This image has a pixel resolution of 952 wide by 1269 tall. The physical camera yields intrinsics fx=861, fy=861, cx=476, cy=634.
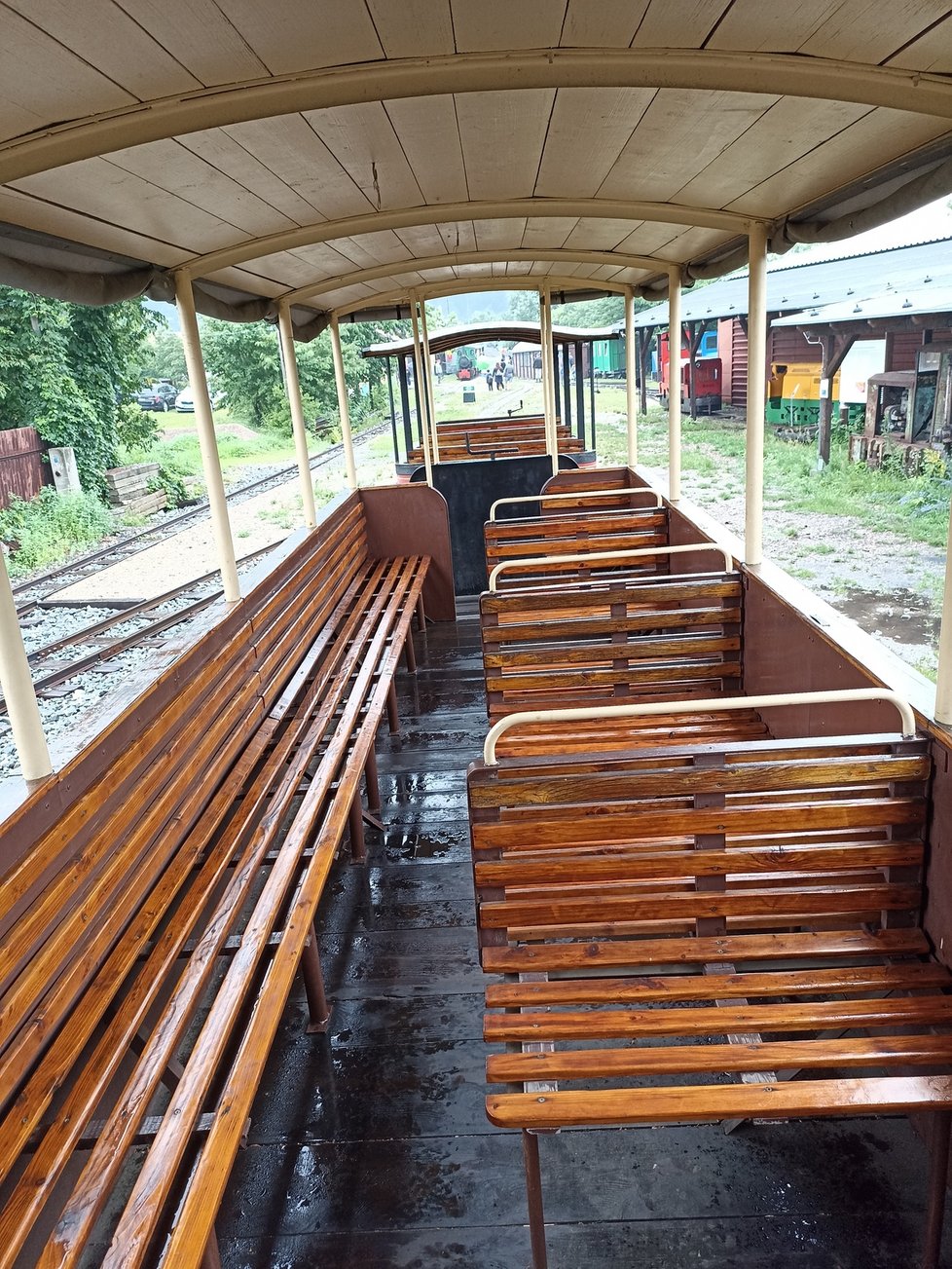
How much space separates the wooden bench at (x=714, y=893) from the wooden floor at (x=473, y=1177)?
0.62 feet

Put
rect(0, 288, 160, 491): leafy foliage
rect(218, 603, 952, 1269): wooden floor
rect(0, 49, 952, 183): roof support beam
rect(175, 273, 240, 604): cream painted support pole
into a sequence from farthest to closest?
rect(0, 288, 160, 491): leafy foliage, rect(175, 273, 240, 604): cream painted support pole, rect(218, 603, 952, 1269): wooden floor, rect(0, 49, 952, 183): roof support beam

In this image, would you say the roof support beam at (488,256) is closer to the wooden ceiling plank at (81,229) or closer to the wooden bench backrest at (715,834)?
the wooden ceiling plank at (81,229)

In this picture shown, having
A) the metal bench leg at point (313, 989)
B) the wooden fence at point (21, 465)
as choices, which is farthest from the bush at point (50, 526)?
the metal bench leg at point (313, 989)

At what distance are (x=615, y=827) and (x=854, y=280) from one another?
14.7 m

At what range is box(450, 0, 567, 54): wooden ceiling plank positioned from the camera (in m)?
1.83

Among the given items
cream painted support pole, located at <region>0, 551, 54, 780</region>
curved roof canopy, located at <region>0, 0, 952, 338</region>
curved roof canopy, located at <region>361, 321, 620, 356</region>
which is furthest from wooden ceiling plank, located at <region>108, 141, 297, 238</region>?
curved roof canopy, located at <region>361, 321, 620, 356</region>

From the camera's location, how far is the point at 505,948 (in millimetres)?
2527

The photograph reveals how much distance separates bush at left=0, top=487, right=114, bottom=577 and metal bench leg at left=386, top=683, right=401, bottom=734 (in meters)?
11.6

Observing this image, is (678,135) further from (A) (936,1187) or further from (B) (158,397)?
(B) (158,397)

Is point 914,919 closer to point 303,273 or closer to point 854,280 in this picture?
point 303,273

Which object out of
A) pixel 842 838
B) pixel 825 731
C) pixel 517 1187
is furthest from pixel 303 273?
pixel 517 1187

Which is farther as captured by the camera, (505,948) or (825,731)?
(825,731)

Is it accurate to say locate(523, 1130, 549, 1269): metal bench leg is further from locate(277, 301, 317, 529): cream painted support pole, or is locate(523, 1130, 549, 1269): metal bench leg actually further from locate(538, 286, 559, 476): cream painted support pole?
locate(538, 286, 559, 476): cream painted support pole

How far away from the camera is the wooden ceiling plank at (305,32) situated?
172 centimetres
